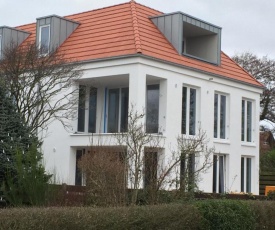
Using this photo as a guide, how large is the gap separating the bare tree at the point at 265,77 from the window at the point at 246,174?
16.5m

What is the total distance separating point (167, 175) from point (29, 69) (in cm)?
757

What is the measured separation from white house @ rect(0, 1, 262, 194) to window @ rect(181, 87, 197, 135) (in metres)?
0.04

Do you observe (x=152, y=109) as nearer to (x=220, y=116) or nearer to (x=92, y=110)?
(x=92, y=110)

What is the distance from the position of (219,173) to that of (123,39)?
833 centimetres

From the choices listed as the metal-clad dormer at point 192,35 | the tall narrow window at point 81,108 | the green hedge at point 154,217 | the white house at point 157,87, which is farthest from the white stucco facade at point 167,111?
the green hedge at point 154,217

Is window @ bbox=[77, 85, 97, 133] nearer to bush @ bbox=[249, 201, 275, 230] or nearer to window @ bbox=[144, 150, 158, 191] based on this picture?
window @ bbox=[144, 150, 158, 191]

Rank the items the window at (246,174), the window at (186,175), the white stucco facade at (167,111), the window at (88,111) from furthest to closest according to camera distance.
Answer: the window at (246,174)
the window at (88,111)
the white stucco facade at (167,111)
the window at (186,175)

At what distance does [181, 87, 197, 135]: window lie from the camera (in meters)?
25.3

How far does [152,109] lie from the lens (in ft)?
81.1

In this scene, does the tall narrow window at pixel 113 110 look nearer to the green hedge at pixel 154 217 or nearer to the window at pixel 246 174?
the window at pixel 246 174

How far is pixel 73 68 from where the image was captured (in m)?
22.6

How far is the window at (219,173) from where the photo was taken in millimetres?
27188

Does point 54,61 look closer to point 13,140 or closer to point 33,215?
point 13,140

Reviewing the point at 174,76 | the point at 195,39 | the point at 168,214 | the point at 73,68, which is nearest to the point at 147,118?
the point at 174,76
